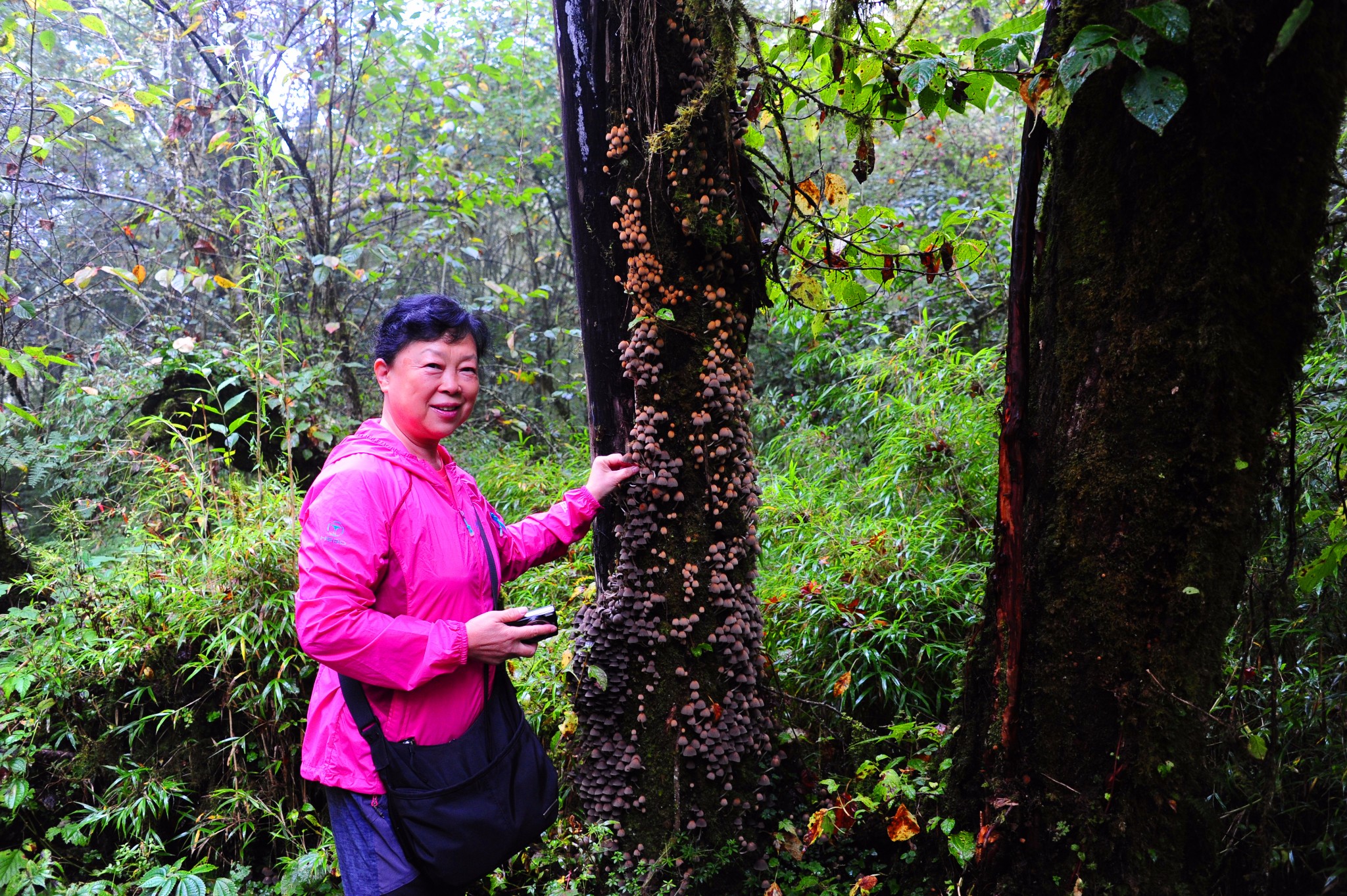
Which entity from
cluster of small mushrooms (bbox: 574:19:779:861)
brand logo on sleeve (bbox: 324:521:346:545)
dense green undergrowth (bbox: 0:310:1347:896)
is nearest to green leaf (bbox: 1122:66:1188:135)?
dense green undergrowth (bbox: 0:310:1347:896)

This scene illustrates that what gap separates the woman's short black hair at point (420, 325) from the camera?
86.3 inches

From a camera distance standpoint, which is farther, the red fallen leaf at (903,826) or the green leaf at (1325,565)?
the red fallen leaf at (903,826)

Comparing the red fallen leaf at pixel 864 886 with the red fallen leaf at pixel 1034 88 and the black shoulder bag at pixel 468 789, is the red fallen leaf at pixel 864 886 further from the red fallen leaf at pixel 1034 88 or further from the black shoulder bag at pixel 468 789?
the red fallen leaf at pixel 1034 88

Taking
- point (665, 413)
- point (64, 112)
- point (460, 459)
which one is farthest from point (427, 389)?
point (460, 459)

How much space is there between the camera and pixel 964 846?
2.08 metres

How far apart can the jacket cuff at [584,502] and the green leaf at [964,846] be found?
1.41m

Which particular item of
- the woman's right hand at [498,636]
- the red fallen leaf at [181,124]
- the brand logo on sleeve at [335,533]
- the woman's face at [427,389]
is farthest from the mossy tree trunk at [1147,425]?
the red fallen leaf at [181,124]

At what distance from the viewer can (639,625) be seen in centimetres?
257

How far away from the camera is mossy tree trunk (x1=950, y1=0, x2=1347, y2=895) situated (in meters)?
1.67

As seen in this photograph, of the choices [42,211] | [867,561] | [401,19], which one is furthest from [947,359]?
[42,211]

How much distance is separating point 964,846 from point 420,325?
80.7 inches

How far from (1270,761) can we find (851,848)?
124 centimetres

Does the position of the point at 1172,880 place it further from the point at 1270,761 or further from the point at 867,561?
the point at 867,561

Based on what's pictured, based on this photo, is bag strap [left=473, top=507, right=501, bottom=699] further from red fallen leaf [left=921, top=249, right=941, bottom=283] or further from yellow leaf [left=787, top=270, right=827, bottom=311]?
red fallen leaf [left=921, top=249, right=941, bottom=283]
